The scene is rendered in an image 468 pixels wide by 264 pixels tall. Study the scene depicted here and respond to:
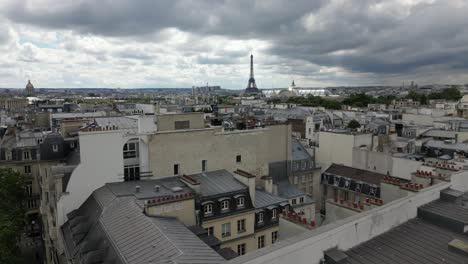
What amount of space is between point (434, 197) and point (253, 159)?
17211mm

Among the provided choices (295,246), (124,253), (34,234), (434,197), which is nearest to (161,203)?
(124,253)

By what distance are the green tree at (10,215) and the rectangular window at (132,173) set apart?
8628mm

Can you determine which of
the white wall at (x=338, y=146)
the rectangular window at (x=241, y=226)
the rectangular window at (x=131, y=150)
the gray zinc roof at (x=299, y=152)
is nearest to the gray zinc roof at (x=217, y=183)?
the rectangular window at (x=241, y=226)

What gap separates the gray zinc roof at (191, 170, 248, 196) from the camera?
2280 cm

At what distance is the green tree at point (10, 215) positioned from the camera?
22.5 meters

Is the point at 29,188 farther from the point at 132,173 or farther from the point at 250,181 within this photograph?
the point at 250,181

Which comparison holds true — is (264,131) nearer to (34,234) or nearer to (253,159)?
(253,159)

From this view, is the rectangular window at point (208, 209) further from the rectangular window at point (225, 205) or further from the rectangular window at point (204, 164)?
the rectangular window at point (204, 164)

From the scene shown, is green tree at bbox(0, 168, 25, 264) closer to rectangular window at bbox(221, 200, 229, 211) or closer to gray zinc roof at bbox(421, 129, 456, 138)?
rectangular window at bbox(221, 200, 229, 211)

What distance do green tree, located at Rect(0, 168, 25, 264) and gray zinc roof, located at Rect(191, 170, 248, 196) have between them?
509 inches

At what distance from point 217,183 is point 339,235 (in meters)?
15.5

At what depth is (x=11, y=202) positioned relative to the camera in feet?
107

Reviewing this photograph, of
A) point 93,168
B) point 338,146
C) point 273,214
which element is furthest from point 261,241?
point 338,146

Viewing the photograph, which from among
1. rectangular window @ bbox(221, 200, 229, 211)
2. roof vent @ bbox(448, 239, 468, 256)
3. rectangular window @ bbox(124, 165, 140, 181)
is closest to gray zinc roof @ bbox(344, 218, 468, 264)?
roof vent @ bbox(448, 239, 468, 256)
